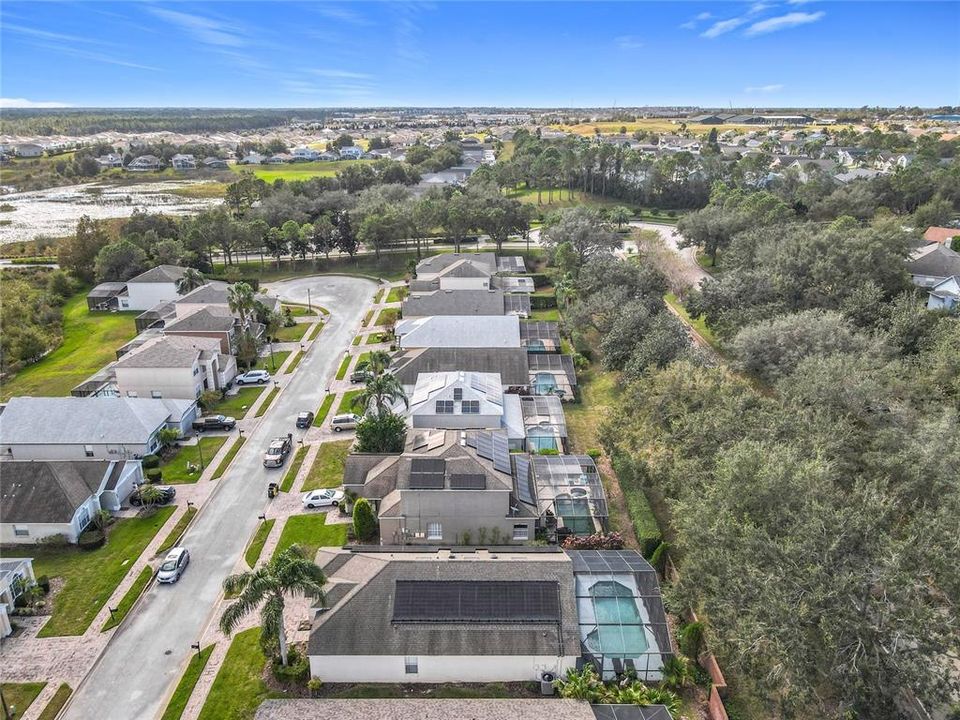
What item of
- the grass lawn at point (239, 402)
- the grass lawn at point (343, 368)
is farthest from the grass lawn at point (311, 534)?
the grass lawn at point (343, 368)

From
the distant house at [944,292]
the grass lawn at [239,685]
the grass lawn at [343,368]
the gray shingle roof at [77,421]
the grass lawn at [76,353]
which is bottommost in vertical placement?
the grass lawn at [239,685]

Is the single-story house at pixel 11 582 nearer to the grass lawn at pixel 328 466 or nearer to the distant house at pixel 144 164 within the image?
the grass lawn at pixel 328 466

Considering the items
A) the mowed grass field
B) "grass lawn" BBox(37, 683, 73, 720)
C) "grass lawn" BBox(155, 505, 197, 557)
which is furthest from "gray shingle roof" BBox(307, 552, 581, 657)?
the mowed grass field

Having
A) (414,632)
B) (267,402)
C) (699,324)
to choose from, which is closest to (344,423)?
(267,402)

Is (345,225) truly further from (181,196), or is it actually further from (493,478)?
(181,196)

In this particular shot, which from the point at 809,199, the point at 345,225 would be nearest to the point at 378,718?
the point at 345,225

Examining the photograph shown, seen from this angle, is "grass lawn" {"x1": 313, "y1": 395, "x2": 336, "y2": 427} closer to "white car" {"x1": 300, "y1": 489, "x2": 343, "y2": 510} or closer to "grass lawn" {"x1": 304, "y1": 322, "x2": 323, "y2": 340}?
"white car" {"x1": 300, "y1": 489, "x2": 343, "y2": 510}
